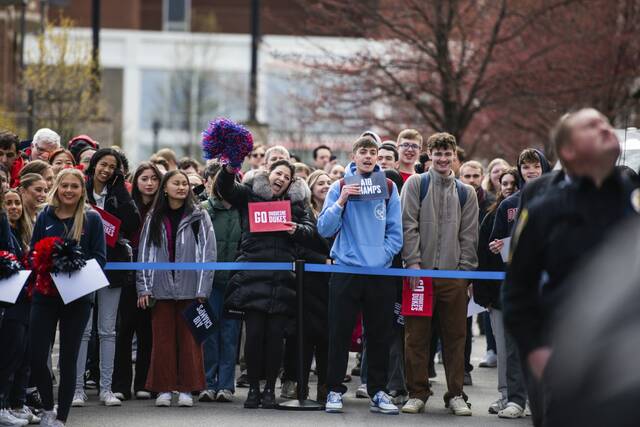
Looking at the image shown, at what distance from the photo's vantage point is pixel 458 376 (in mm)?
11742

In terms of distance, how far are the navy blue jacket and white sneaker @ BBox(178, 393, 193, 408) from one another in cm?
183

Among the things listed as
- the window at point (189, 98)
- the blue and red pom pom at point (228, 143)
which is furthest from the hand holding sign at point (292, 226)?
the window at point (189, 98)

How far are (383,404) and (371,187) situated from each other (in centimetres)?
188

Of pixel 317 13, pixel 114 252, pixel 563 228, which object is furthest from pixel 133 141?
pixel 563 228

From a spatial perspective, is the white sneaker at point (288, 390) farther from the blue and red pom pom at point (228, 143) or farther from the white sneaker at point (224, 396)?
the blue and red pom pom at point (228, 143)

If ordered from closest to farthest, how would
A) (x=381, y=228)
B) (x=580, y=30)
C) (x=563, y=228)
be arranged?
1. (x=563, y=228)
2. (x=381, y=228)
3. (x=580, y=30)

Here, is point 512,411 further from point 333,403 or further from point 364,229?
point 364,229

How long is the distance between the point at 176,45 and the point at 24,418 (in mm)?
47477

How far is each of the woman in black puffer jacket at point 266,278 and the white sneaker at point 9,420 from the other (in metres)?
2.10

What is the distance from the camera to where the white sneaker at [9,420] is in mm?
10438

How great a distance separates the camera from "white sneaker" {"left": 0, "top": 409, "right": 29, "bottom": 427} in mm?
10438

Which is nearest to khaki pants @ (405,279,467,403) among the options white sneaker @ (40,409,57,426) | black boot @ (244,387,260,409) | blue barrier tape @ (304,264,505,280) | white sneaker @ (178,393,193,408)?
blue barrier tape @ (304,264,505,280)

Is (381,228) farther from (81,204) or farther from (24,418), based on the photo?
(24,418)

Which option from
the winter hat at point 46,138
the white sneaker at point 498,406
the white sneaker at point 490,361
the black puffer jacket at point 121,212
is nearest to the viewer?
the white sneaker at point 498,406
